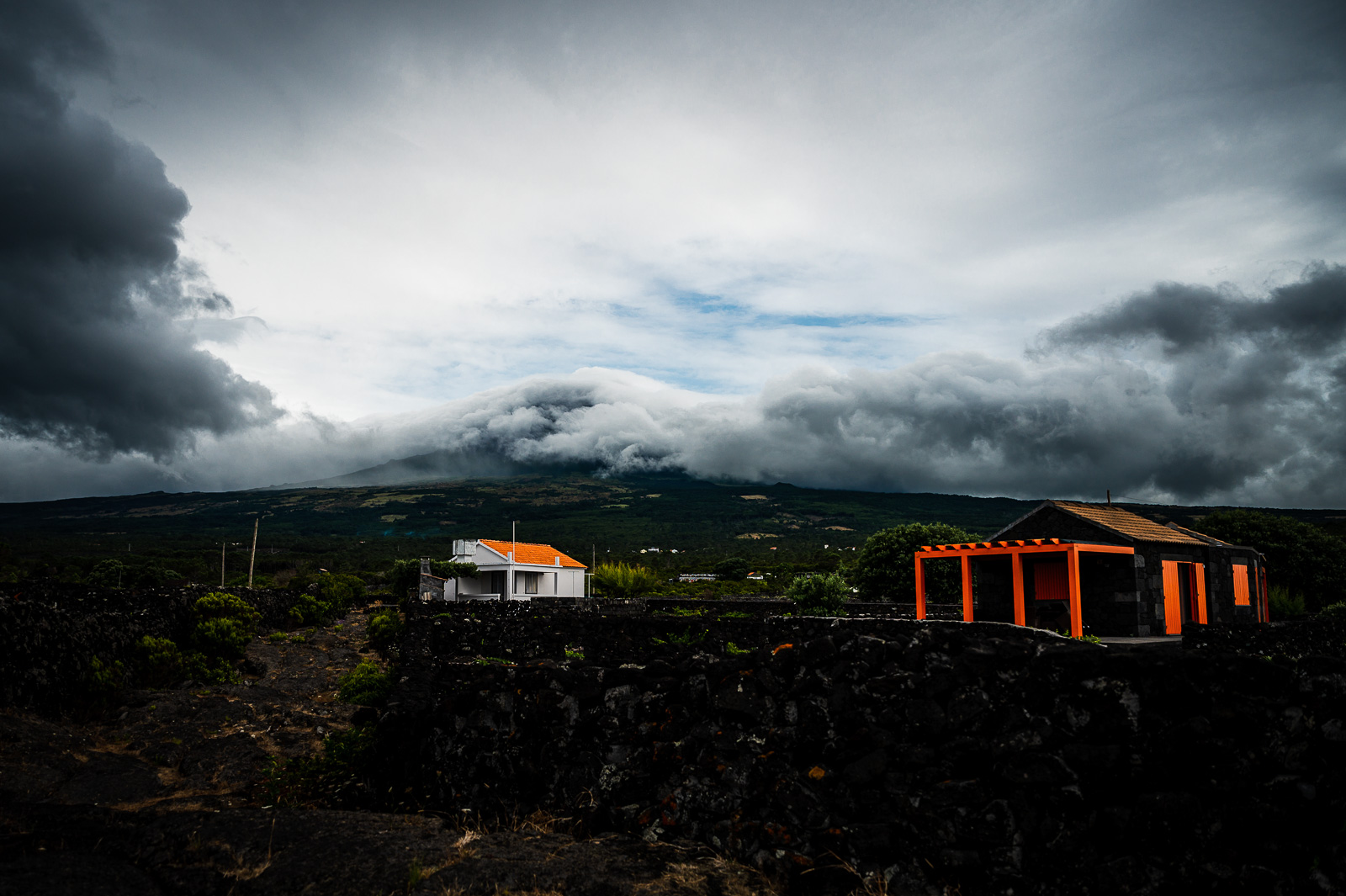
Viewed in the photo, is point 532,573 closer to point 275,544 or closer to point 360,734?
point 360,734

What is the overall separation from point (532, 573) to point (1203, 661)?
44.4m

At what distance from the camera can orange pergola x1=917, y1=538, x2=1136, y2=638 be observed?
1444 cm

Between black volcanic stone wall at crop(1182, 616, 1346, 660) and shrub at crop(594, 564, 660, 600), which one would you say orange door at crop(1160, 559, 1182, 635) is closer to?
black volcanic stone wall at crop(1182, 616, 1346, 660)

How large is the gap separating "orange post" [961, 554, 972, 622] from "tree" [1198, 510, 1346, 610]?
17.7 m

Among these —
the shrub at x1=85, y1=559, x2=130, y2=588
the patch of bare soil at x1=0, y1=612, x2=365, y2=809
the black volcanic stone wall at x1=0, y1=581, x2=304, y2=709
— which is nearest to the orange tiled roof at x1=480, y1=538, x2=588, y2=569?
the shrub at x1=85, y1=559, x2=130, y2=588

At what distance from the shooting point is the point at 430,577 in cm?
3775

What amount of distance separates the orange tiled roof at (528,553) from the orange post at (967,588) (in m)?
31.2

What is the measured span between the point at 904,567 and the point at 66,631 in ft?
79.1

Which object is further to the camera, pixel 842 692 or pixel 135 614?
pixel 135 614

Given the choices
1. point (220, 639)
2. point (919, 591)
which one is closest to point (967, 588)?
point (919, 591)

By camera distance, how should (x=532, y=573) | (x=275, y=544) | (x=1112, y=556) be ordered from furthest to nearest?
(x=275, y=544) → (x=532, y=573) → (x=1112, y=556)

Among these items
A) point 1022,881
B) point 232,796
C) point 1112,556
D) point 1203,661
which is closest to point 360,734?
point 232,796

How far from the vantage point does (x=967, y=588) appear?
17.5 metres

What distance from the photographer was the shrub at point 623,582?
3572cm
